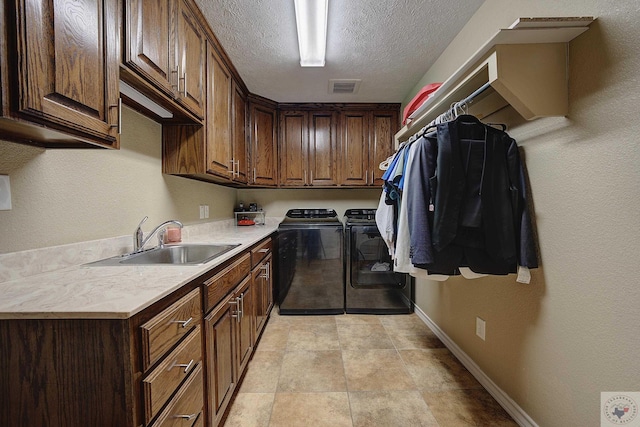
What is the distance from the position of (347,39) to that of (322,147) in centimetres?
127

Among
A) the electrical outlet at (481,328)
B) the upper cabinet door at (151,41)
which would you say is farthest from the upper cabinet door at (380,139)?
the upper cabinet door at (151,41)

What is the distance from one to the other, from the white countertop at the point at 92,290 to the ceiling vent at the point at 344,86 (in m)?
2.17

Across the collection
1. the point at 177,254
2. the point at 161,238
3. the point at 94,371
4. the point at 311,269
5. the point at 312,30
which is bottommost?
the point at 311,269

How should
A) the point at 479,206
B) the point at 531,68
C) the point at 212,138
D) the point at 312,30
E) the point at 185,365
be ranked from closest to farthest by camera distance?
the point at 185,365, the point at 531,68, the point at 479,206, the point at 312,30, the point at 212,138

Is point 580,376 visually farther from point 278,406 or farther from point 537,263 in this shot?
point 278,406

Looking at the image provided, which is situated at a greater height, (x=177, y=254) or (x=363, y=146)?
(x=363, y=146)

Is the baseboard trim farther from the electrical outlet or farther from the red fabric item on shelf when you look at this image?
the red fabric item on shelf

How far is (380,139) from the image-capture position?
305cm

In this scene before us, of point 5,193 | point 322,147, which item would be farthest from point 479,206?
point 322,147

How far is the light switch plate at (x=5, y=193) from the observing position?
0.89 m

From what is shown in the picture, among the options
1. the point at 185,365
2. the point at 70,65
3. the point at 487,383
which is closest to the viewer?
the point at 70,65

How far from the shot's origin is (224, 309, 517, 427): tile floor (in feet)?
4.42

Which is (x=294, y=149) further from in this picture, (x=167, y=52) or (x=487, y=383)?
(x=487, y=383)

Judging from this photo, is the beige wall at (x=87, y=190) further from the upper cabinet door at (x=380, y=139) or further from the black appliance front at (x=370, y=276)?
the upper cabinet door at (x=380, y=139)
